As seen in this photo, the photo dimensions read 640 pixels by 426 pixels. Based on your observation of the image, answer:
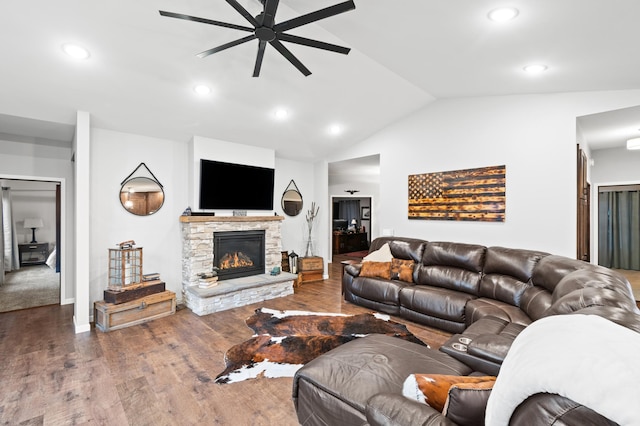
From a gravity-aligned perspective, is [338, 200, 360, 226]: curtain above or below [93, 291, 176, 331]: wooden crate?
above

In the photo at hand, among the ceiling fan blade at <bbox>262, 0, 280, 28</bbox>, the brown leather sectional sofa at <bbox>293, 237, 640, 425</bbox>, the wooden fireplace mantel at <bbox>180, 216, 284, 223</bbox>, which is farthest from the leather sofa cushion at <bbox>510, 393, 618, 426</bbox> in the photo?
the wooden fireplace mantel at <bbox>180, 216, 284, 223</bbox>

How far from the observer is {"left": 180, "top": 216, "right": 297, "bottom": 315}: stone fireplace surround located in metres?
4.29

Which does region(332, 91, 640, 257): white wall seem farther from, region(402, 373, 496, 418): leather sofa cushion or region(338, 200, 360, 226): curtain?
region(338, 200, 360, 226): curtain

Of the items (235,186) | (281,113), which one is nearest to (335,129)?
(281,113)

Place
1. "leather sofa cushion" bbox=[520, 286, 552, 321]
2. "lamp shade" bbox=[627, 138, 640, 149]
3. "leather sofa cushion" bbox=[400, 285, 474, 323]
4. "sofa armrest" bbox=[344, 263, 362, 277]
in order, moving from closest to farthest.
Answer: "leather sofa cushion" bbox=[520, 286, 552, 321] → "leather sofa cushion" bbox=[400, 285, 474, 323] → "lamp shade" bbox=[627, 138, 640, 149] → "sofa armrest" bbox=[344, 263, 362, 277]

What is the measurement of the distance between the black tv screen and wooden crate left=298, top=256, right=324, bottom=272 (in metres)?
1.37

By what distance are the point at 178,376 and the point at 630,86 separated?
16.9 feet

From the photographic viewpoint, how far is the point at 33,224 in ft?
23.3

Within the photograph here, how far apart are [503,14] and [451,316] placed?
115 inches

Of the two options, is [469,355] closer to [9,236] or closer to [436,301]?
[436,301]

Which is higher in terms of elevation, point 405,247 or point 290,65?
point 290,65

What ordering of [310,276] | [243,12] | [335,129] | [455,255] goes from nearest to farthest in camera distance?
[243,12] < [455,255] < [335,129] < [310,276]

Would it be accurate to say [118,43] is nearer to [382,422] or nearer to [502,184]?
[382,422]

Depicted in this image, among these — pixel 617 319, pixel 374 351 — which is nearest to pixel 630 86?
pixel 617 319
